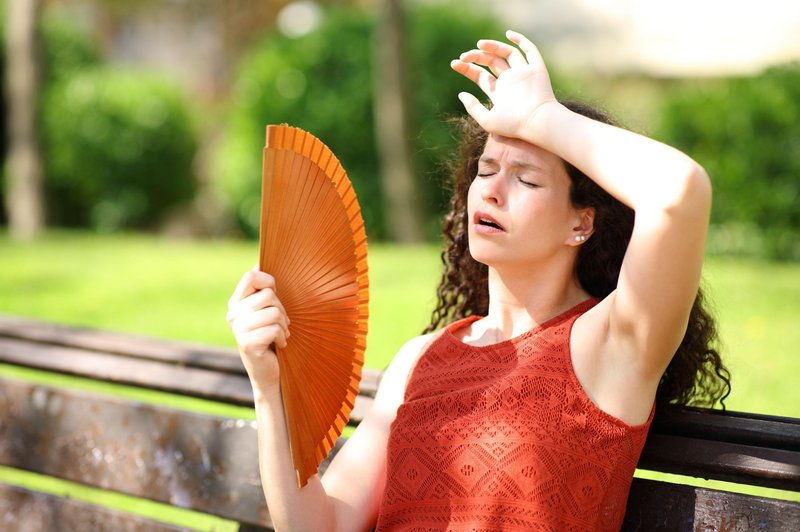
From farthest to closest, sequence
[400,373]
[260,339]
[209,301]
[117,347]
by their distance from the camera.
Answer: [209,301]
[117,347]
[400,373]
[260,339]

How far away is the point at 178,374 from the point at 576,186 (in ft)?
4.24

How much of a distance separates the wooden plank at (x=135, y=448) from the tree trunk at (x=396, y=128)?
21.0 feet

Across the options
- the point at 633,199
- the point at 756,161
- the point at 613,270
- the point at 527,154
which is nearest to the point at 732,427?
the point at 613,270

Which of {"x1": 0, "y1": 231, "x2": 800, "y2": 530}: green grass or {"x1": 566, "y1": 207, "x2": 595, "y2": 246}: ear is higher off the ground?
{"x1": 566, "y1": 207, "x2": 595, "y2": 246}: ear

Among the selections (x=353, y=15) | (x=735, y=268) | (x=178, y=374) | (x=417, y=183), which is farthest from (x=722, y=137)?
(x=178, y=374)

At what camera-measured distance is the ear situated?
2.07 metres

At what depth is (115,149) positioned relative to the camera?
12617 mm

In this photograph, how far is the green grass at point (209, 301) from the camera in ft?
13.5

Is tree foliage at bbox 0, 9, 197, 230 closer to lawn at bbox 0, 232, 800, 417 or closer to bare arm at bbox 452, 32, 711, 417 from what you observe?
lawn at bbox 0, 232, 800, 417

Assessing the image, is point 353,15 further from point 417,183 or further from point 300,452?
point 300,452

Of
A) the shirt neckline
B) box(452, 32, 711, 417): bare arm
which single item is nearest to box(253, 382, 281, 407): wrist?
the shirt neckline

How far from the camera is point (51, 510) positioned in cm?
299

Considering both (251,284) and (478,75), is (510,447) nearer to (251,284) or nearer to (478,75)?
(251,284)

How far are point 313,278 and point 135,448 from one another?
1.14m
